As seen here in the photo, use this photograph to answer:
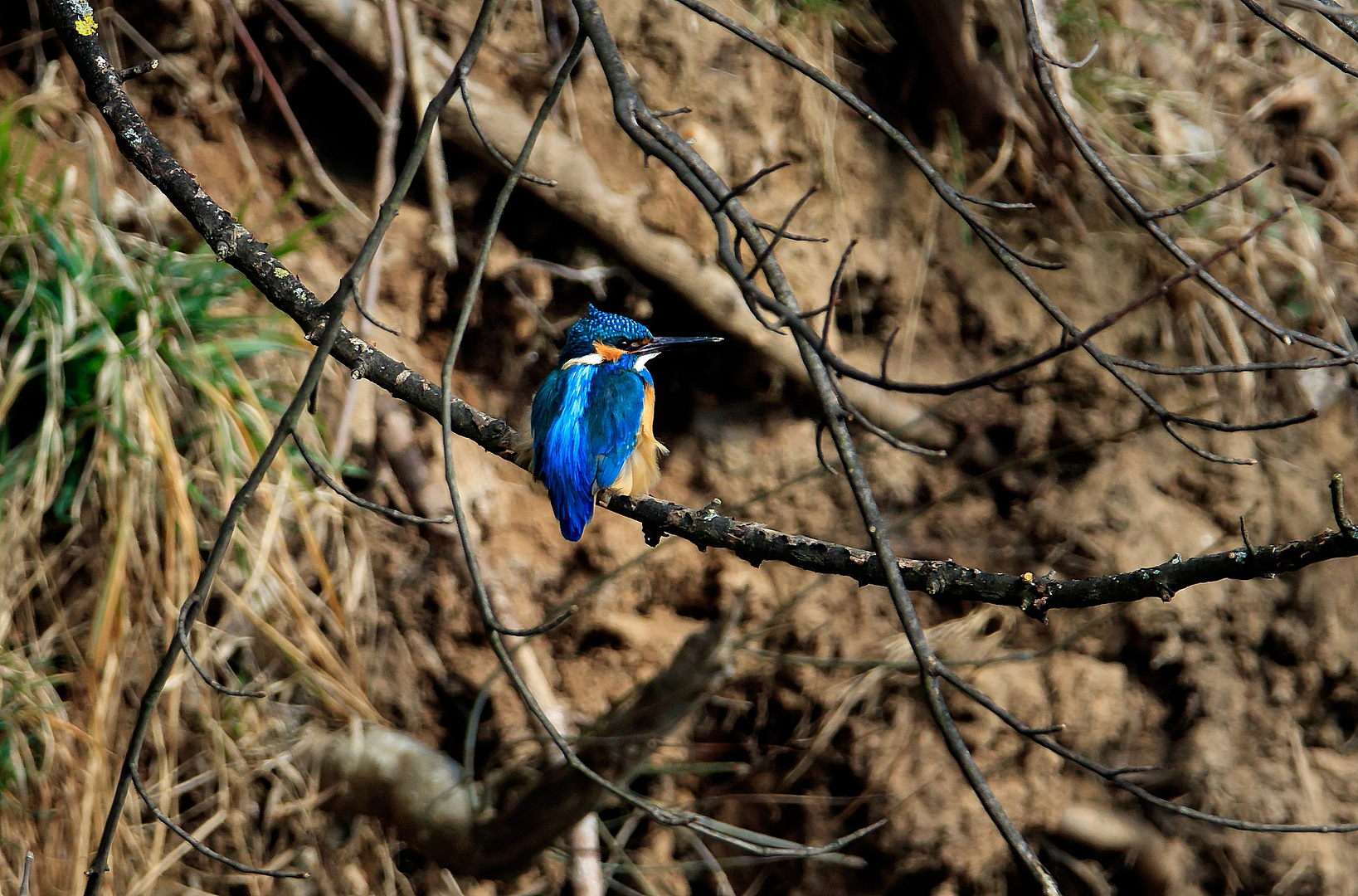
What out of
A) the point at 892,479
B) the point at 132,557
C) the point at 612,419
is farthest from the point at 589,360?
the point at 892,479

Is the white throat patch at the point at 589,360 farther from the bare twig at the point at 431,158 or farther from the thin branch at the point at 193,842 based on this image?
the thin branch at the point at 193,842

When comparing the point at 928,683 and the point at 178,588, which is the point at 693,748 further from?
the point at 928,683

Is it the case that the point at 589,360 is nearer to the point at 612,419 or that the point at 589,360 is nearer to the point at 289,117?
the point at 612,419

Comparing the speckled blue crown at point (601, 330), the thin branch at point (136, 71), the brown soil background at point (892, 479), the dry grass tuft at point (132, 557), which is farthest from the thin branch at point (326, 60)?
the thin branch at point (136, 71)

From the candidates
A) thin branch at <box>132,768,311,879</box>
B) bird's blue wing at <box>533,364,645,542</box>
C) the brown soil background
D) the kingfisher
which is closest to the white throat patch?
the kingfisher

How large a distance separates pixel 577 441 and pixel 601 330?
0.66m

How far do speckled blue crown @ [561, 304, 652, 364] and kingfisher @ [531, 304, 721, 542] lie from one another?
69mm

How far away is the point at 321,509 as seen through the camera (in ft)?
10.5

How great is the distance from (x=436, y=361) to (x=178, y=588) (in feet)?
3.66

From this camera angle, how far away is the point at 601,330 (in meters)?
2.93

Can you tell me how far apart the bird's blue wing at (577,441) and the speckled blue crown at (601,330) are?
391 millimetres

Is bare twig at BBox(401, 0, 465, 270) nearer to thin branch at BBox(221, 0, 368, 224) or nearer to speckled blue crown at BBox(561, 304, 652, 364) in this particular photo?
thin branch at BBox(221, 0, 368, 224)

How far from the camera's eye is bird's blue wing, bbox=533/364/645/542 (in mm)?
2312

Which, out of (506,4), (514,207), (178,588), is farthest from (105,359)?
(506,4)
